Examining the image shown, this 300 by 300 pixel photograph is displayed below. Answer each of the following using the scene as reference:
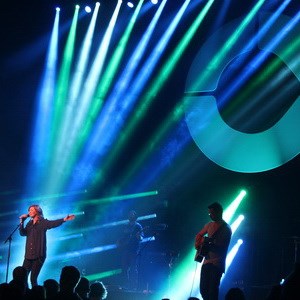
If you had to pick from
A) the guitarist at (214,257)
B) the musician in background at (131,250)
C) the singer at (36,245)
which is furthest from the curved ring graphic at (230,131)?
the singer at (36,245)

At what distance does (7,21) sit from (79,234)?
503 centimetres

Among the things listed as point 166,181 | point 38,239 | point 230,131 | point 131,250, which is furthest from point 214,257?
point 166,181

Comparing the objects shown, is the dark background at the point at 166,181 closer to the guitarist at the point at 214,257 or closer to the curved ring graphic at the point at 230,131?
the curved ring graphic at the point at 230,131

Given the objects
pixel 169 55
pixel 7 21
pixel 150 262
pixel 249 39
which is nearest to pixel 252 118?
pixel 249 39

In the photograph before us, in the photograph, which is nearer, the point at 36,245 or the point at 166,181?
the point at 36,245

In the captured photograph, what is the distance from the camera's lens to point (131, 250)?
36.1ft

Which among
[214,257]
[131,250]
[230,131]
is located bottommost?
[214,257]

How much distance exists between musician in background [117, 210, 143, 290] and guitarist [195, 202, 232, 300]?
4495mm

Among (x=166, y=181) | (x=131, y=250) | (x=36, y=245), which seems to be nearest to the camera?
(x=36, y=245)

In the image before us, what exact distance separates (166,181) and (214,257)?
532 cm

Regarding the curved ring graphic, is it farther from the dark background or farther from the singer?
the singer

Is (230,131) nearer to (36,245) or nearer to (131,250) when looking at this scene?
(131,250)

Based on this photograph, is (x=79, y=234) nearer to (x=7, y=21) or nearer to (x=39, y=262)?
(x=39, y=262)

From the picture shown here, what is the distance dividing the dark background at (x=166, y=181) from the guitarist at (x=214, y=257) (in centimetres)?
363
